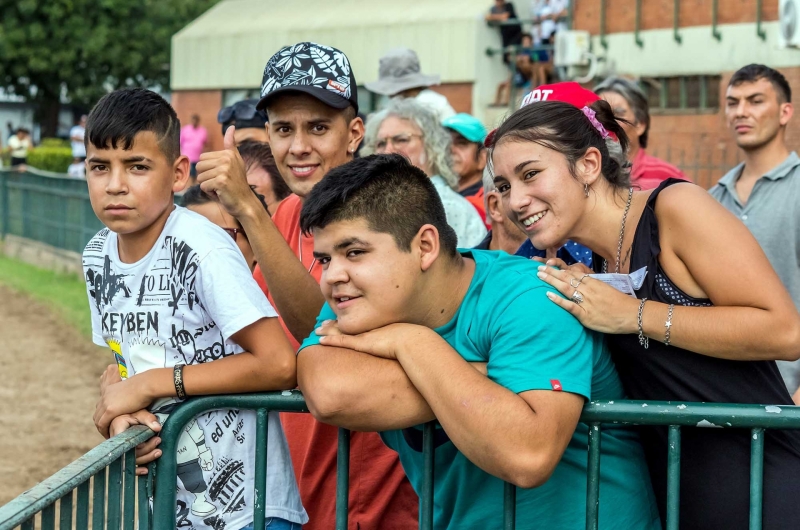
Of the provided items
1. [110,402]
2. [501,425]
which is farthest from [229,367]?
[501,425]

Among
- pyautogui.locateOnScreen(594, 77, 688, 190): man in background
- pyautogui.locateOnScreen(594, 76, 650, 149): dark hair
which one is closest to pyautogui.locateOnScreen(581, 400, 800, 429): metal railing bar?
pyautogui.locateOnScreen(594, 77, 688, 190): man in background

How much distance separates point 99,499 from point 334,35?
18.2 meters

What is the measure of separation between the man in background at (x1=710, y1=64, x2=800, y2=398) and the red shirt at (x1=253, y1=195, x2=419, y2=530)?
226 centimetres

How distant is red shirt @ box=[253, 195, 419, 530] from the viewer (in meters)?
3.25

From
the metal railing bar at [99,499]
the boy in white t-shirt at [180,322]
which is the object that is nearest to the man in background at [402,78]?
the boy in white t-shirt at [180,322]

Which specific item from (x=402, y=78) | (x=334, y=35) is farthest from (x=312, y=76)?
(x=334, y=35)

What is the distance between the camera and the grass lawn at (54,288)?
13023 mm

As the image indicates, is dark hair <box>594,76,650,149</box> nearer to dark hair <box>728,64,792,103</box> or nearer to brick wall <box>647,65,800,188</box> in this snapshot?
dark hair <box>728,64,792,103</box>

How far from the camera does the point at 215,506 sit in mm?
2811

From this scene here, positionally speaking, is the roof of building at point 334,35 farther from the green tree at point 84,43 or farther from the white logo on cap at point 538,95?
the white logo on cap at point 538,95

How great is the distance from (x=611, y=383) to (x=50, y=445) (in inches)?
254

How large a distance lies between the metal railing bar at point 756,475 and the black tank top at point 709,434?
5cm

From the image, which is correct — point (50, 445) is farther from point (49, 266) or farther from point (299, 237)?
point (49, 266)

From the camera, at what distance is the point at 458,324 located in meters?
2.58
